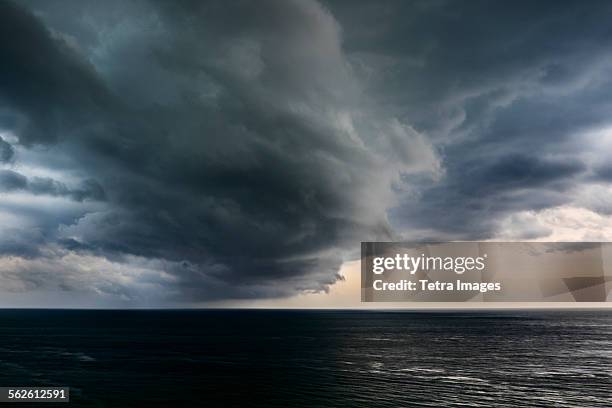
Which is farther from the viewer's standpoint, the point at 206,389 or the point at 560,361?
the point at 560,361

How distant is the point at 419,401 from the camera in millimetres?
70000

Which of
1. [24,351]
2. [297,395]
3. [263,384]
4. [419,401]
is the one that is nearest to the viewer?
[419,401]

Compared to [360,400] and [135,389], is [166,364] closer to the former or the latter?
[135,389]

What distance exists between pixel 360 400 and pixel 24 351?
10808cm

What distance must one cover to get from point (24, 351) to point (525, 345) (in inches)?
5904

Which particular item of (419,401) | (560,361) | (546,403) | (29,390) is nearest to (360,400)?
(419,401)

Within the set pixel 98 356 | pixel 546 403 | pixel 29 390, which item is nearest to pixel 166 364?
pixel 98 356

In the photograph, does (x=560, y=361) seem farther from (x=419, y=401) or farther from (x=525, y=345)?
(x=419, y=401)

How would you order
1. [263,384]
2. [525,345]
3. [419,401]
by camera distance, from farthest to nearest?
[525,345] < [263,384] < [419,401]

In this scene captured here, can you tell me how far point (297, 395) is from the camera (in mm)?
75188

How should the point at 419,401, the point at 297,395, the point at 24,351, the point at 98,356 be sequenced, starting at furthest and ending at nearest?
the point at 24,351 → the point at 98,356 → the point at 297,395 → the point at 419,401

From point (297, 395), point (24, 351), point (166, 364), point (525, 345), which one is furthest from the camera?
point (525, 345)

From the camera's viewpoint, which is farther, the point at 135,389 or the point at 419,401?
the point at 135,389

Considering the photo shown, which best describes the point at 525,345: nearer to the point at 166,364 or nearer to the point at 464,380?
the point at 464,380
